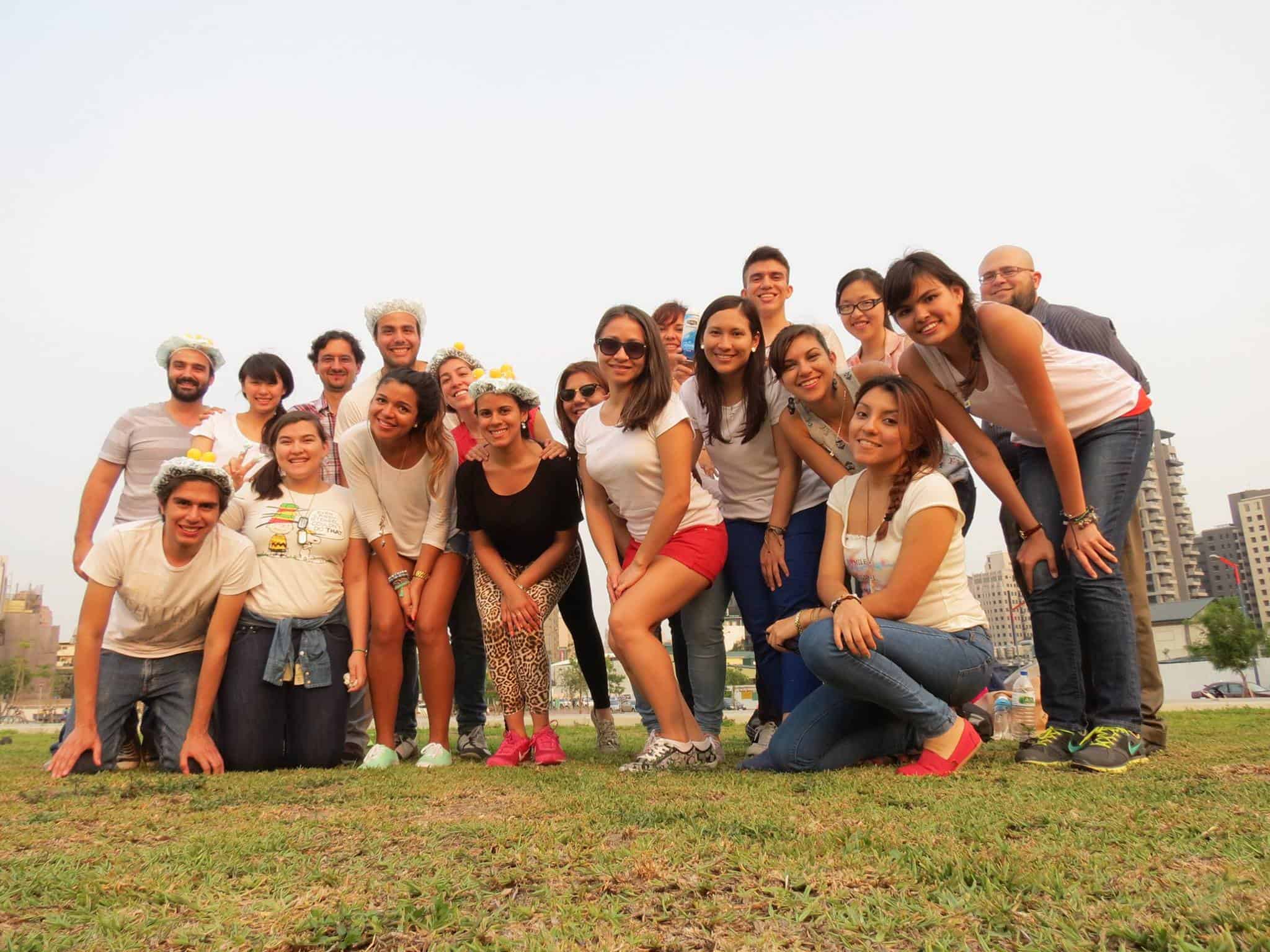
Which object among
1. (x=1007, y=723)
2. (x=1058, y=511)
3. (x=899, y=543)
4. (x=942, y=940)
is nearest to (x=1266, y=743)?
(x=1007, y=723)

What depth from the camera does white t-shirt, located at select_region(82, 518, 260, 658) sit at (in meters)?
5.18

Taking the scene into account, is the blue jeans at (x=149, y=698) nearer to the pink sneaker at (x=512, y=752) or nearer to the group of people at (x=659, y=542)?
the group of people at (x=659, y=542)

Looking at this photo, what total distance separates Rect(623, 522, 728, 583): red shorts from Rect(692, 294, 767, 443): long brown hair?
0.64 meters

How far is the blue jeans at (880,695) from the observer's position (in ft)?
13.0

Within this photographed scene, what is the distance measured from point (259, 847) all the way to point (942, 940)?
6.25 feet

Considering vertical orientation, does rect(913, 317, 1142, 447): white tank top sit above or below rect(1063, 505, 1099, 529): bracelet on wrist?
above

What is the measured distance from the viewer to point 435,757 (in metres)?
5.24

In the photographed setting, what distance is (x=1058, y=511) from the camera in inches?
173

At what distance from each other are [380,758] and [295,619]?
3.39ft

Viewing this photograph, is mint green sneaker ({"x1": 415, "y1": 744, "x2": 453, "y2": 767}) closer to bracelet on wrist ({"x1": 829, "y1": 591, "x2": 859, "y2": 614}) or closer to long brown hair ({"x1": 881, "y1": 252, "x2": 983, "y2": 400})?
bracelet on wrist ({"x1": 829, "y1": 591, "x2": 859, "y2": 614})

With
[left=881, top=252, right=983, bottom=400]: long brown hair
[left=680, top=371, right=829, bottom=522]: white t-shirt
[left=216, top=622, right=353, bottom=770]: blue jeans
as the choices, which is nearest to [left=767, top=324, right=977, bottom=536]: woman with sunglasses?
[left=680, top=371, right=829, bottom=522]: white t-shirt

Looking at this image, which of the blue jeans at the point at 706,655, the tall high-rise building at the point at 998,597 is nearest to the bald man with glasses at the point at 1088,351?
the blue jeans at the point at 706,655

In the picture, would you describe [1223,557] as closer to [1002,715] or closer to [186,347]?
[1002,715]

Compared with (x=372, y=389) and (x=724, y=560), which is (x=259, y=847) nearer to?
(x=724, y=560)
